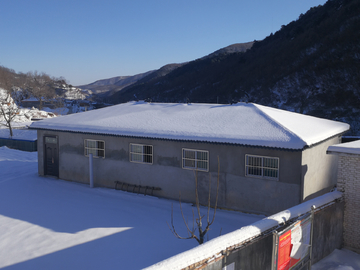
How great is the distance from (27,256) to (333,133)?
11989 mm

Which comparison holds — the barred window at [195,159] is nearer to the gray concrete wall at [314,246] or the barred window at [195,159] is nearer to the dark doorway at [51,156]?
the gray concrete wall at [314,246]

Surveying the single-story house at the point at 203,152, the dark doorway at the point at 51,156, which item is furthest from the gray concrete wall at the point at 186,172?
the dark doorway at the point at 51,156

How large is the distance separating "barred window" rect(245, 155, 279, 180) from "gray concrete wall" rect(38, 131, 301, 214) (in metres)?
0.16

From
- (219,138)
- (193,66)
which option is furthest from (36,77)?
(219,138)

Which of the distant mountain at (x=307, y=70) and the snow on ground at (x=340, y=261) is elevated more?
the distant mountain at (x=307, y=70)

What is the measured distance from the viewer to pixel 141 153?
13320 millimetres

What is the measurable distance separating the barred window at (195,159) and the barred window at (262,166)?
5.25 ft

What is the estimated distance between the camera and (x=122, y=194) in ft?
44.3

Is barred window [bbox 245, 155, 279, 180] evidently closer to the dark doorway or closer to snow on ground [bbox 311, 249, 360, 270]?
snow on ground [bbox 311, 249, 360, 270]

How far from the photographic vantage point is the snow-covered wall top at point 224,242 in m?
4.51

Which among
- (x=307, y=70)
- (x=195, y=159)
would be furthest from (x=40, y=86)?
(x=195, y=159)

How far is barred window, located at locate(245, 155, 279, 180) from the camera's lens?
1066 centimetres

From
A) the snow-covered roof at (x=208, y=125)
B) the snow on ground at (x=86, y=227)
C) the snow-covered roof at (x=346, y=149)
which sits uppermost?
the snow-covered roof at (x=208, y=125)

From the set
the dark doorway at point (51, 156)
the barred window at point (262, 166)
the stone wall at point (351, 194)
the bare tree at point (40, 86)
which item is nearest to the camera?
the stone wall at point (351, 194)
